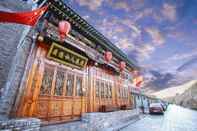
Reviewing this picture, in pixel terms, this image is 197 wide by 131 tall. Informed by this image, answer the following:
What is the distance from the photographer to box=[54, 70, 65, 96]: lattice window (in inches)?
279

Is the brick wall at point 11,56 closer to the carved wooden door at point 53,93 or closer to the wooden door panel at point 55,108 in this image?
the carved wooden door at point 53,93

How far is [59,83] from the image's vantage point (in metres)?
7.28

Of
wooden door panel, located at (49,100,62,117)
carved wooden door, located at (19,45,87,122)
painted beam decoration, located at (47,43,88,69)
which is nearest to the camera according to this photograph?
carved wooden door, located at (19,45,87,122)

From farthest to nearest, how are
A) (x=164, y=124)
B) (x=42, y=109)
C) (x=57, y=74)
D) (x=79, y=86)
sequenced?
(x=164, y=124) < (x=79, y=86) < (x=57, y=74) < (x=42, y=109)

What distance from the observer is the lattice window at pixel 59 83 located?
7081mm

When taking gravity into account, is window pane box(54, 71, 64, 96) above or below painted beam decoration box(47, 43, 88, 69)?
below

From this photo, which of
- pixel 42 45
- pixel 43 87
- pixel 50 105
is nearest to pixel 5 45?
pixel 42 45

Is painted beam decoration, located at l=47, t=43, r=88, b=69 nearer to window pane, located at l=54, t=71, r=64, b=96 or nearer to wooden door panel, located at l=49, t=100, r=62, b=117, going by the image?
window pane, located at l=54, t=71, r=64, b=96

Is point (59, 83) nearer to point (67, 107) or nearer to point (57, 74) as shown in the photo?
point (57, 74)

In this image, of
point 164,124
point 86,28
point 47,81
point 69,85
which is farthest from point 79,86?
point 164,124

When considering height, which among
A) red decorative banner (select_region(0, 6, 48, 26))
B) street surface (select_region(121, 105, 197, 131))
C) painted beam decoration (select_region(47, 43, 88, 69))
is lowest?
street surface (select_region(121, 105, 197, 131))

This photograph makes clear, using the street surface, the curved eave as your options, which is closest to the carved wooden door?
the curved eave

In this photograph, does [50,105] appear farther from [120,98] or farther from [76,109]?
[120,98]

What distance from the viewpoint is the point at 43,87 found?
6.45m
